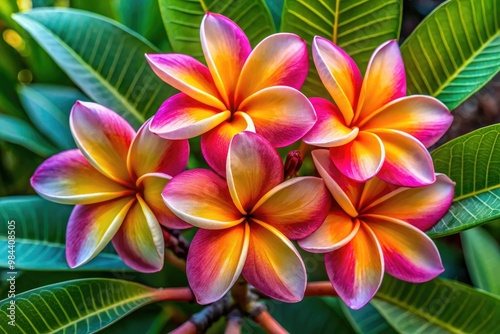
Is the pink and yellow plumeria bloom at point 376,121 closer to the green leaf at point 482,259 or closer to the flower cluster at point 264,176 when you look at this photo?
the flower cluster at point 264,176

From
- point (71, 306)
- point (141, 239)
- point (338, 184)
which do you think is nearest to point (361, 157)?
point (338, 184)

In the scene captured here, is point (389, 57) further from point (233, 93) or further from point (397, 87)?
point (233, 93)

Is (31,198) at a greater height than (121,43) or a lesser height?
lesser

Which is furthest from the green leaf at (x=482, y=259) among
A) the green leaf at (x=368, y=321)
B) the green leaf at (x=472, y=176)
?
the green leaf at (x=472, y=176)

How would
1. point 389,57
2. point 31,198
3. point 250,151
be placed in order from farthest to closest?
point 31,198 < point 389,57 < point 250,151

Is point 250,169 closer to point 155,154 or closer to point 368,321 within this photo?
point 155,154

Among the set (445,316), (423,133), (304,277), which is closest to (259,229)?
(304,277)
